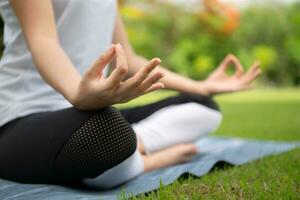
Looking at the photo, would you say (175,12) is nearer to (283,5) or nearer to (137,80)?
(283,5)

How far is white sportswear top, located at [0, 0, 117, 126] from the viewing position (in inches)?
69.7

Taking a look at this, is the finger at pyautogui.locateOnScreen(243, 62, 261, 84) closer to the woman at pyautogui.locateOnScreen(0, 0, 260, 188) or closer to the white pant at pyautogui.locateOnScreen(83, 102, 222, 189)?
the white pant at pyautogui.locateOnScreen(83, 102, 222, 189)

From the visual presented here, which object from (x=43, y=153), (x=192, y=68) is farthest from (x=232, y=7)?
(x=43, y=153)

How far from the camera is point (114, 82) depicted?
127 cm

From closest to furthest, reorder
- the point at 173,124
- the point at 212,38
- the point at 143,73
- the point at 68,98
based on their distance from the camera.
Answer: the point at 143,73, the point at 68,98, the point at 173,124, the point at 212,38

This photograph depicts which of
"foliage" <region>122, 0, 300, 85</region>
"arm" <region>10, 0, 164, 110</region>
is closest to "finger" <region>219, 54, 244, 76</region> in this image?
"arm" <region>10, 0, 164, 110</region>

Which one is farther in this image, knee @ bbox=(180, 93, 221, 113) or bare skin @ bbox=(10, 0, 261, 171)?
knee @ bbox=(180, 93, 221, 113)

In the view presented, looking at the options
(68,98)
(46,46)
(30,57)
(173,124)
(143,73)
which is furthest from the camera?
(173,124)

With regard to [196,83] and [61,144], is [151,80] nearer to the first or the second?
[61,144]

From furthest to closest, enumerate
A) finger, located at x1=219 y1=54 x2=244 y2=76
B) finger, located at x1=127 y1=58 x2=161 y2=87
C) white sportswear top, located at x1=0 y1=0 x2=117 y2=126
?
finger, located at x1=219 y1=54 x2=244 y2=76
white sportswear top, located at x1=0 y1=0 x2=117 y2=126
finger, located at x1=127 y1=58 x2=161 y2=87

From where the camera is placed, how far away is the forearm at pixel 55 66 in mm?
1426

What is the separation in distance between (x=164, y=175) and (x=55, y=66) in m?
0.63

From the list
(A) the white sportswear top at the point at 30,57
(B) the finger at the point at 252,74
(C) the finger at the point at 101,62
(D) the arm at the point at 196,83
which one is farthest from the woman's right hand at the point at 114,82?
(B) the finger at the point at 252,74

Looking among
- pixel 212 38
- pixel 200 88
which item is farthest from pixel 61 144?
pixel 212 38
